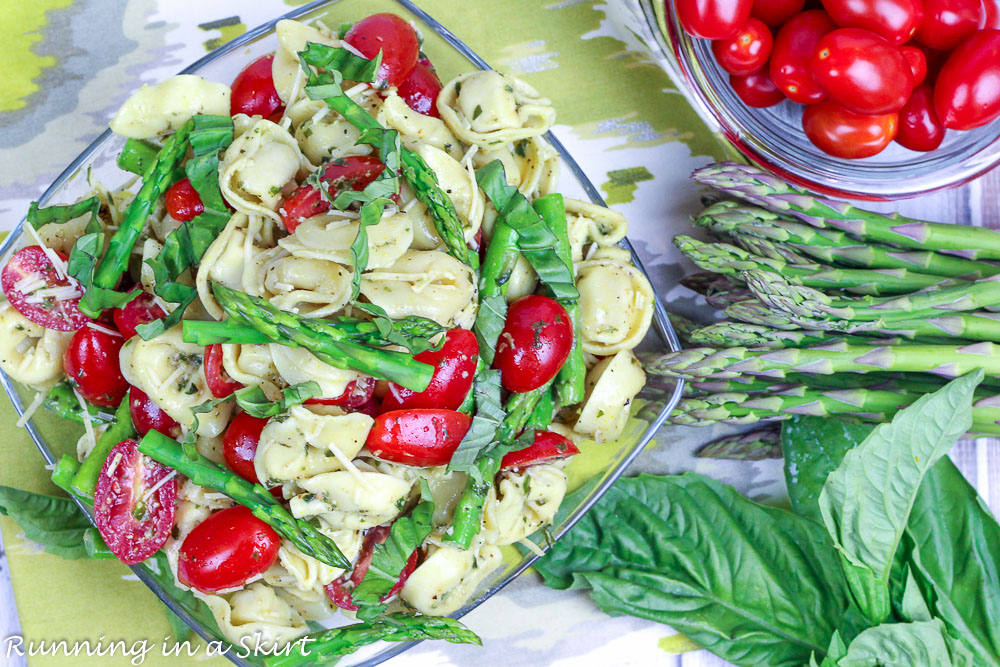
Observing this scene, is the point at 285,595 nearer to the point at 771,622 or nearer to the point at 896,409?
the point at 771,622

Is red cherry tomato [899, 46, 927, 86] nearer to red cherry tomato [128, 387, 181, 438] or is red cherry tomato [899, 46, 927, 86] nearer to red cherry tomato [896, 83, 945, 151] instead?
red cherry tomato [896, 83, 945, 151]

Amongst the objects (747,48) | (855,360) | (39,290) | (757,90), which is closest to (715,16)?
(747,48)

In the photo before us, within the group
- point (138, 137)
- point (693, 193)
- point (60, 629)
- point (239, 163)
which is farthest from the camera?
point (693, 193)

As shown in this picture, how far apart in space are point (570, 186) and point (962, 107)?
2.77 feet

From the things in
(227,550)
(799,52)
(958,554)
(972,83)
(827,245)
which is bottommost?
(958,554)

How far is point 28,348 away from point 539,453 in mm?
990

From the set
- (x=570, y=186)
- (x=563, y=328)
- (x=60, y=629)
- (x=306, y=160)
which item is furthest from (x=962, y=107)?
(x=60, y=629)

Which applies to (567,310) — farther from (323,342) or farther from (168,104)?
(168,104)

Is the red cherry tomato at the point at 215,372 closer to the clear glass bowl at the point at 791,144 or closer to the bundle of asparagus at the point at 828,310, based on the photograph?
the bundle of asparagus at the point at 828,310

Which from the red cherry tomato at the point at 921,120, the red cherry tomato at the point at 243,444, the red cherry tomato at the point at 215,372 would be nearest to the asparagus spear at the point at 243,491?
the red cherry tomato at the point at 243,444

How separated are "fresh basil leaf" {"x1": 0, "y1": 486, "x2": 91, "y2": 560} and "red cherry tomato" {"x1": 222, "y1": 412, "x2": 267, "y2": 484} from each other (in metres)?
0.57

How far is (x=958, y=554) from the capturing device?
6.07 feet

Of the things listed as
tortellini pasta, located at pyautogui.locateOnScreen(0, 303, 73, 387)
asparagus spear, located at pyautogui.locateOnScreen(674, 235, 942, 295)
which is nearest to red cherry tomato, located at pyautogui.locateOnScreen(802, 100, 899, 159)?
asparagus spear, located at pyautogui.locateOnScreen(674, 235, 942, 295)

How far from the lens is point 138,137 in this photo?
144 centimetres
